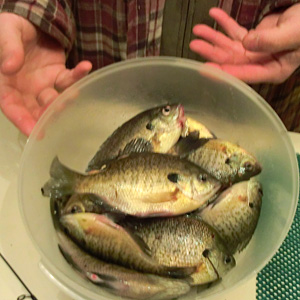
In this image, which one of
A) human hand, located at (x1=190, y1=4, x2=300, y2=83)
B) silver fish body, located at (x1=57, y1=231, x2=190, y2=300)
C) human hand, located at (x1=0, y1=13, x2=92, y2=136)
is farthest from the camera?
human hand, located at (x1=190, y1=4, x2=300, y2=83)

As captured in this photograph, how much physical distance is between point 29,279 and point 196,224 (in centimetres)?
31

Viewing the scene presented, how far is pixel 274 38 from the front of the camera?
674 millimetres

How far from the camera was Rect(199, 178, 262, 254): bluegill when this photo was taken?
23.8 inches

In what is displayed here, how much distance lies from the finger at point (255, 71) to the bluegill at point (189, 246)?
36cm

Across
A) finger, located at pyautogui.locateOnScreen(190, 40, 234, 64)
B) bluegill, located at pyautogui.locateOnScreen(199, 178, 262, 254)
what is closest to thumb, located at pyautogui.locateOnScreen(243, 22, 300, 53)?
finger, located at pyautogui.locateOnScreen(190, 40, 234, 64)

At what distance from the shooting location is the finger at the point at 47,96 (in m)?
0.73

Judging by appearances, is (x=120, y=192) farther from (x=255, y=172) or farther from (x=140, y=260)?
(x=255, y=172)

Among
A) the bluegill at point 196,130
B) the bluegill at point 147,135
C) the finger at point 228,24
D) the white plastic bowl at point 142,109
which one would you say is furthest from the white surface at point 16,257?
the finger at point 228,24

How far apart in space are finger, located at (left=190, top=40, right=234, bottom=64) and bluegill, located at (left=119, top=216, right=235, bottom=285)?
401mm

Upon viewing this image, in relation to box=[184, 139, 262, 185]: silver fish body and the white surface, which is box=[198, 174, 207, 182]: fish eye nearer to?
box=[184, 139, 262, 185]: silver fish body

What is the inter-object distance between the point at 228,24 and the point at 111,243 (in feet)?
1.87

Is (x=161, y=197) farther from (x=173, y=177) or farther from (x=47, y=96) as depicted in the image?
(x=47, y=96)

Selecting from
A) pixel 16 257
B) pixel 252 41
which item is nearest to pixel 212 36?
pixel 252 41

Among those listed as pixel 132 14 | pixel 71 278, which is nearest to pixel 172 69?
pixel 132 14
